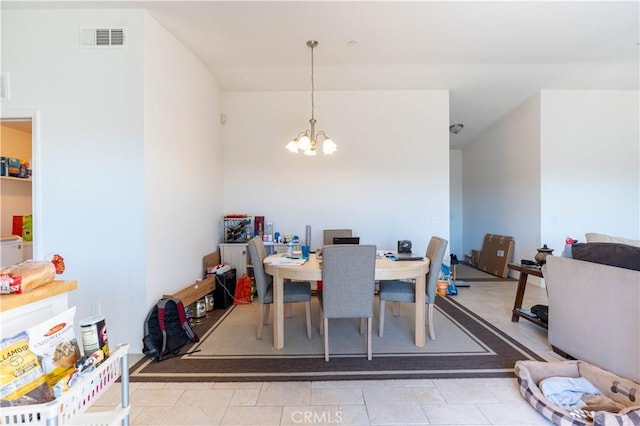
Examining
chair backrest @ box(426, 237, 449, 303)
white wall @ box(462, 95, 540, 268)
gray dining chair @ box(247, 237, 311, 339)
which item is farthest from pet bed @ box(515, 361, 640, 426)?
white wall @ box(462, 95, 540, 268)

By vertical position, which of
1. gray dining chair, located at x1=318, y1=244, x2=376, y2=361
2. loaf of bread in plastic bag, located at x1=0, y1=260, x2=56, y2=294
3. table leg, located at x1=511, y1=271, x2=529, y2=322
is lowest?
table leg, located at x1=511, y1=271, x2=529, y2=322

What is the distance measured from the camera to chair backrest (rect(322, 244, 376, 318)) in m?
2.21

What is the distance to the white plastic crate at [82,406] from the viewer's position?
70 cm

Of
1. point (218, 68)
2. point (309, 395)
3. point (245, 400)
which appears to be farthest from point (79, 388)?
point (218, 68)

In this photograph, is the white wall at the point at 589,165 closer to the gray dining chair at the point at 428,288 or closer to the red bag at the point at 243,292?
the gray dining chair at the point at 428,288

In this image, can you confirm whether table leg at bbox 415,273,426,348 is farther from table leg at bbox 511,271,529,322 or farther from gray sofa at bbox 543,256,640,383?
table leg at bbox 511,271,529,322

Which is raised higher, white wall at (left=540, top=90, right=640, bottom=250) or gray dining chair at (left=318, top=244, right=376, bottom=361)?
white wall at (left=540, top=90, right=640, bottom=250)

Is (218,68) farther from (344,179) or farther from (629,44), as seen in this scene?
(629,44)

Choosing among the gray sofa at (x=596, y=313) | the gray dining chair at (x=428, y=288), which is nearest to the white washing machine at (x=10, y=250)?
the gray dining chair at (x=428, y=288)

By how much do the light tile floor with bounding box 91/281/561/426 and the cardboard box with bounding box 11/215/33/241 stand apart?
2.98 m

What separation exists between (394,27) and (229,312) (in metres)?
3.62

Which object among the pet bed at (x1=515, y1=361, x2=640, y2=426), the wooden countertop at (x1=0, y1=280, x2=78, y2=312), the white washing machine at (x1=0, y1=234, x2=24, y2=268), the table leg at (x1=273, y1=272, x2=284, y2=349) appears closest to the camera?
the wooden countertop at (x1=0, y1=280, x2=78, y2=312)

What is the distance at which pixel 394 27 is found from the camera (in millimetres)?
2799

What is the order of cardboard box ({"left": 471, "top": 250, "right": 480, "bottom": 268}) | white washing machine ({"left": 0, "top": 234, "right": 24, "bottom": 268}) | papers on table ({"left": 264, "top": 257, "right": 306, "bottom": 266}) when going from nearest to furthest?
1. papers on table ({"left": 264, "top": 257, "right": 306, "bottom": 266})
2. white washing machine ({"left": 0, "top": 234, "right": 24, "bottom": 268})
3. cardboard box ({"left": 471, "top": 250, "right": 480, "bottom": 268})
